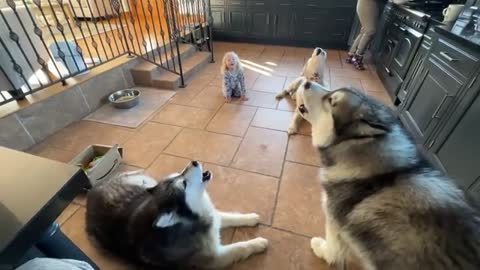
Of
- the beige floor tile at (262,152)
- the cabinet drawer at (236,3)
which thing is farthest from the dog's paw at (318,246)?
the cabinet drawer at (236,3)

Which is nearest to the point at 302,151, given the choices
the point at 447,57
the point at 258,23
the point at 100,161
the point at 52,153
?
the point at 447,57

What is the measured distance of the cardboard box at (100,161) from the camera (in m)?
1.56

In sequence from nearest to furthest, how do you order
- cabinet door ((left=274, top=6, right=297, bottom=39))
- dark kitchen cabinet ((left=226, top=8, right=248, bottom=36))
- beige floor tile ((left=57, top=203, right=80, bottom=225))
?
beige floor tile ((left=57, top=203, right=80, bottom=225)) → cabinet door ((left=274, top=6, right=297, bottom=39)) → dark kitchen cabinet ((left=226, top=8, right=248, bottom=36))

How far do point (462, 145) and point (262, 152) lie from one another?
1.39 meters

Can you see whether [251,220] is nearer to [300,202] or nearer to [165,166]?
[300,202]

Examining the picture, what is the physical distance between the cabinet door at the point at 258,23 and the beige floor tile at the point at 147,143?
350 centimetres

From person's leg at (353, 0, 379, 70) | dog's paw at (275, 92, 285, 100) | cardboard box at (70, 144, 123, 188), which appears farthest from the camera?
person's leg at (353, 0, 379, 70)

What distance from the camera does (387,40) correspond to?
3.20 metres

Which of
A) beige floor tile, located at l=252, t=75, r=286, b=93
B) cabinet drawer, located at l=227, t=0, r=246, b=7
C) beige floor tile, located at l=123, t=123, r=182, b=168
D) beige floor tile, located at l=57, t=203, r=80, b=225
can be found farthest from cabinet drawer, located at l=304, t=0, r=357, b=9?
beige floor tile, located at l=57, t=203, r=80, b=225

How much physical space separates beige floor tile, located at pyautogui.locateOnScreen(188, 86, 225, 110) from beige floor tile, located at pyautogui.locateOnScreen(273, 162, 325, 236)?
4.29 ft

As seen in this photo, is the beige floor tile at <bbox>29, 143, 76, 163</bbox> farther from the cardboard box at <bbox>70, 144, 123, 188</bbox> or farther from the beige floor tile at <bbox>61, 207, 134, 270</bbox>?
the beige floor tile at <bbox>61, 207, 134, 270</bbox>

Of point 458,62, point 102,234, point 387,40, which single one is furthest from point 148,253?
point 387,40

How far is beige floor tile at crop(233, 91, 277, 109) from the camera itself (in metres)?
2.75

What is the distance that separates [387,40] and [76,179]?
3.99 m
